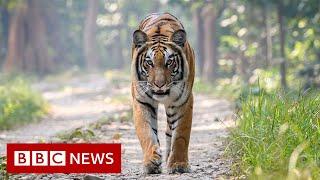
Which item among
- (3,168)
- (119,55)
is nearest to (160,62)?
(3,168)

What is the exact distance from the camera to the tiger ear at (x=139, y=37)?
20.4ft

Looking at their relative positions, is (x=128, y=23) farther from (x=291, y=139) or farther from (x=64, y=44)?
(x=291, y=139)

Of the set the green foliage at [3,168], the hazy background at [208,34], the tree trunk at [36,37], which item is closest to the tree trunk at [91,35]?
the hazy background at [208,34]

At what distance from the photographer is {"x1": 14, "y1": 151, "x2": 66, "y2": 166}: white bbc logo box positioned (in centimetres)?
623

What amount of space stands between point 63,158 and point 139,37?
1.28 meters

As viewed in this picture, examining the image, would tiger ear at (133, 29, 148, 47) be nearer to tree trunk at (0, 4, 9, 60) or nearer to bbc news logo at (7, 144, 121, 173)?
bbc news logo at (7, 144, 121, 173)

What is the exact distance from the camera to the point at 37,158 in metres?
6.27

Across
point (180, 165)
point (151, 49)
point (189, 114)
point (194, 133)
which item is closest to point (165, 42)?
point (151, 49)

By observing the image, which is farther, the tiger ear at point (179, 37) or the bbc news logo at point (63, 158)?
the tiger ear at point (179, 37)

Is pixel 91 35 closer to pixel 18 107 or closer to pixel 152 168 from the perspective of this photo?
pixel 18 107

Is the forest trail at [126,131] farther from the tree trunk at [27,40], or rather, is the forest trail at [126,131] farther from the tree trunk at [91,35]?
the tree trunk at [91,35]

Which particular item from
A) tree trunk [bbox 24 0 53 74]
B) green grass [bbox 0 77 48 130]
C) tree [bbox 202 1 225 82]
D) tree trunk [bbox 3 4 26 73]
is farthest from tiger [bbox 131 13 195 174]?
→ tree trunk [bbox 24 0 53 74]

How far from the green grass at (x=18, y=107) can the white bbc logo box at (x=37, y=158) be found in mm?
6021

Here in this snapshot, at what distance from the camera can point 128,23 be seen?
52.8 meters
